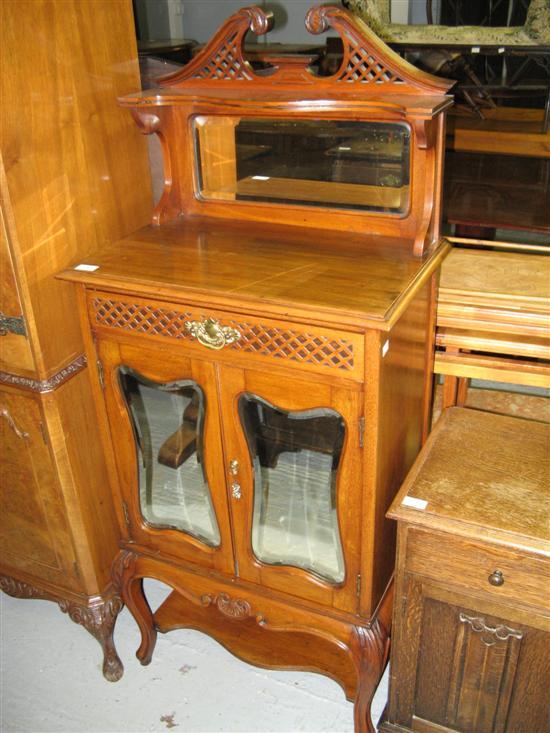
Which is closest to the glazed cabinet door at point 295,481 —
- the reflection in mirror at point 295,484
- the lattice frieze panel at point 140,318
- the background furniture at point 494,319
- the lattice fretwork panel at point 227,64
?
the reflection in mirror at point 295,484

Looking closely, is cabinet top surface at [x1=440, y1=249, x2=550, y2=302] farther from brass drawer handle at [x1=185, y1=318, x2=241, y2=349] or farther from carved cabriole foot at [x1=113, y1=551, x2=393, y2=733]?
carved cabriole foot at [x1=113, y1=551, x2=393, y2=733]

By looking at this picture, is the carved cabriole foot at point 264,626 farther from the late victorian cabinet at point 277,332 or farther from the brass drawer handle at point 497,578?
the brass drawer handle at point 497,578

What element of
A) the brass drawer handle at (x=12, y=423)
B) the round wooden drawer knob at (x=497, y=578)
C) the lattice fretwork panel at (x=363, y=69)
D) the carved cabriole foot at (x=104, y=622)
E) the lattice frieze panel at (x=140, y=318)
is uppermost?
the lattice fretwork panel at (x=363, y=69)

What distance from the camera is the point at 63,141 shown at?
147 cm

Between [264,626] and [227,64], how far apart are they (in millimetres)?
1234

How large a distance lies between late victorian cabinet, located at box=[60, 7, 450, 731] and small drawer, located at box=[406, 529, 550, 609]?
0.10 metres

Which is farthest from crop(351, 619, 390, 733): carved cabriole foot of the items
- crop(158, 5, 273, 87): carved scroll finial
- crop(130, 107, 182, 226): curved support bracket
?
crop(158, 5, 273, 87): carved scroll finial

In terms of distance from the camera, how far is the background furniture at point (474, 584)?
1257 millimetres

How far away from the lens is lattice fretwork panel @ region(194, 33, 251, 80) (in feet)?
4.82

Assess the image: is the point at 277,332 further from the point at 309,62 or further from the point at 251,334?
the point at 309,62

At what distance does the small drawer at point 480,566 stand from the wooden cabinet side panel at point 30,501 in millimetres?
877

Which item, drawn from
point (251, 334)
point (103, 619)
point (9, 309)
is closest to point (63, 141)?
point (9, 309)

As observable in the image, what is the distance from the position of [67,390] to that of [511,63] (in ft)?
10.1

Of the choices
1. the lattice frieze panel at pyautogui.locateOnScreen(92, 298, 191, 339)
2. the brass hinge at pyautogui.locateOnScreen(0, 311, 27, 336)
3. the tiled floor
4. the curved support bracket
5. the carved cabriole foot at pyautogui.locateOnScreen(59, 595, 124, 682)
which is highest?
the curved support bracket
